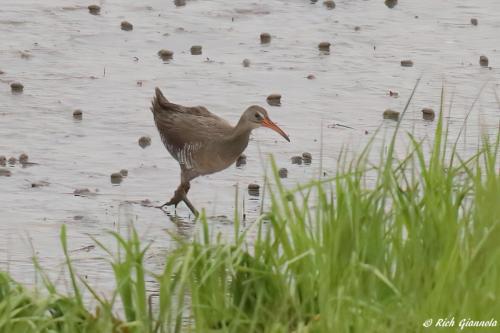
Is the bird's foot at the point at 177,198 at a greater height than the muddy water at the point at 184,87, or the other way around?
the muddy water at the point at 184,87

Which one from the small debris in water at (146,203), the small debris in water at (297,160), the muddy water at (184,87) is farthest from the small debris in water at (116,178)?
the small debris in water at (297,160)

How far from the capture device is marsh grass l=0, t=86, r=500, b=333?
668cm

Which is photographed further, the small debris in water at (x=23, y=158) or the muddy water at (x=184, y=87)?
the small debris in water at (x=23, y=158)

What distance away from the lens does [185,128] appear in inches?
461

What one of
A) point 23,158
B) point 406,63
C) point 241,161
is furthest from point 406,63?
point 23,158

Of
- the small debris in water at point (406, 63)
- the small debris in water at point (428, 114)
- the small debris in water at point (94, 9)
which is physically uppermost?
the small debris in water at point (94, 9)

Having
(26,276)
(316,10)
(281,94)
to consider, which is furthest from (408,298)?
(316,10)

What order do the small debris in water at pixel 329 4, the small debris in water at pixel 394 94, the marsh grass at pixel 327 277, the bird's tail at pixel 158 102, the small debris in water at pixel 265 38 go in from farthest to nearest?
the small debris in water at pixel 329 4 → the small debris in water at pixel 265 38 → the small debris in water at pixel 394 94 → the bird's tail at pixel 158 102 → the marsh grass at pixel 327 277

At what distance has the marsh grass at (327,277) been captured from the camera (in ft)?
21.9

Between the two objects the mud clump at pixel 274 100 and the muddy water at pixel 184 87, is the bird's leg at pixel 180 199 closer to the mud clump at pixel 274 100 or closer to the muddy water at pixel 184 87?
the muddy water at pixel 184 87

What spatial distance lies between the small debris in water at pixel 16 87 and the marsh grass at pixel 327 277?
6.28 m

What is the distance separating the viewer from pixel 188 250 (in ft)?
23.1

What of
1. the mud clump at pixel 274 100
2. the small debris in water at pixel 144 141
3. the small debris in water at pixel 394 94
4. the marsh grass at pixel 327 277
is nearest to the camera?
the marsh grass at pixel 327 277

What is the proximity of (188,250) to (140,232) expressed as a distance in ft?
11.0
